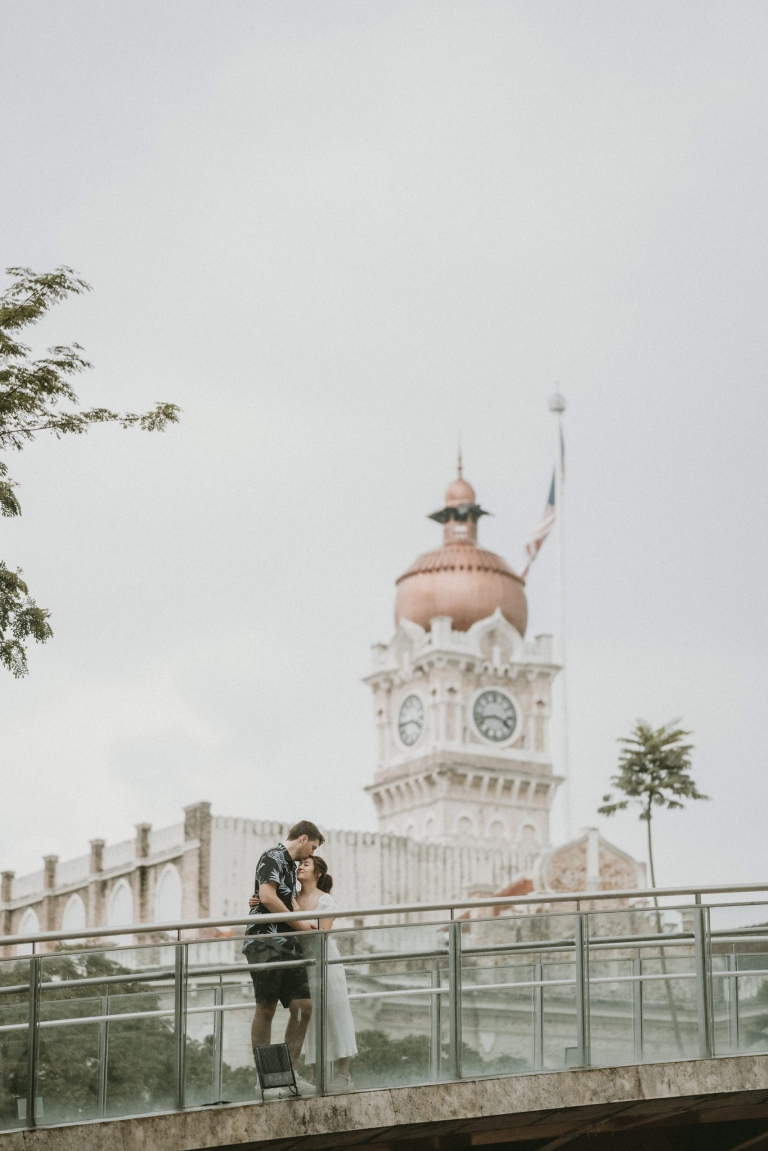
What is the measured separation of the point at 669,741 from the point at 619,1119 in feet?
133

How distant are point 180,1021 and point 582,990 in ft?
9.66

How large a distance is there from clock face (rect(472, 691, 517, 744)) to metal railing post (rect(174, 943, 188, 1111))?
7808cm

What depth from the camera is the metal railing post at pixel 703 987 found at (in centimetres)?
1270

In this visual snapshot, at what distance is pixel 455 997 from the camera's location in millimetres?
11852

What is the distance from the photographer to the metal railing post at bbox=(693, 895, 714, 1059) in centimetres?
1270

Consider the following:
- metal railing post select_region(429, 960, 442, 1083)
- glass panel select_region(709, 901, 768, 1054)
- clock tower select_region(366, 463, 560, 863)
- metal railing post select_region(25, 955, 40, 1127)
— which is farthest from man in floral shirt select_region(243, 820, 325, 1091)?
clock tower select_region(366, 463, 560, 863)

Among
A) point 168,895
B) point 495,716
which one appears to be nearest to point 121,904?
point 168,895

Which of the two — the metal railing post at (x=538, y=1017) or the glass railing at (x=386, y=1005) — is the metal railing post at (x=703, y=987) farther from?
the metal railing post at (x=538, y=1017)

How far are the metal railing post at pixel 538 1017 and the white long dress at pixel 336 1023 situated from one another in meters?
1.52

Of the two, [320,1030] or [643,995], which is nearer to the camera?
[320,1030]

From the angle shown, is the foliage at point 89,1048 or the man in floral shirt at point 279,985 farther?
the man in floral shirt at point 279,985

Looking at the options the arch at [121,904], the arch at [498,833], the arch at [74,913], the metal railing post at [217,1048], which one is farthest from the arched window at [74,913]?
the metal railing post at [217,1048]

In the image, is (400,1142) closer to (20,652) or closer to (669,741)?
(20,652)

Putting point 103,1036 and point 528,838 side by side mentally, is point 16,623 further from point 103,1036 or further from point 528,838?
point 528,838
